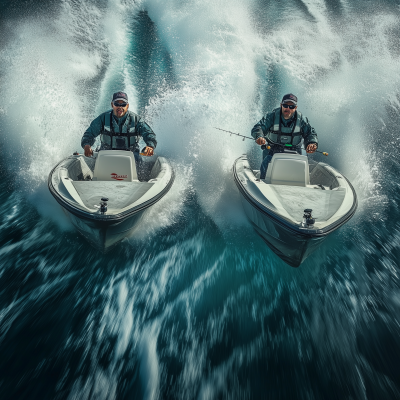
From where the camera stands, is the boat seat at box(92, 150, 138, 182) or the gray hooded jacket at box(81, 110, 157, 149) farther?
the gray hooded jacket at box(81, 110, 157, 149)

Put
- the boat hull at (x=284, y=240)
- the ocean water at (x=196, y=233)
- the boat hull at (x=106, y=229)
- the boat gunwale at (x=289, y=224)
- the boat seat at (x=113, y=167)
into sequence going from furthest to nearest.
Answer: the boat seat at (x=113, y=167)
the boat hull at (x=106, y=229)
the boat hull at (x=284, y=240)
the boat gunwale at (x=289, y=224)
the ocean water at (x=196, y=233)

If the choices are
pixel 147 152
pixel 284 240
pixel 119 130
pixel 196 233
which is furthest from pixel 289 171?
pixel 119 130

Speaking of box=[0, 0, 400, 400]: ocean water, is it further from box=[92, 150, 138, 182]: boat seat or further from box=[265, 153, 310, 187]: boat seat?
box=[265, 153, 310, 187]: boat seat

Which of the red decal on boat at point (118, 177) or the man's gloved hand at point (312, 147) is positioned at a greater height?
the man's gloved hand at point (312, 147)

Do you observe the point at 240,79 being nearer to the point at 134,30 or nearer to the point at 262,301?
the point at 134,30

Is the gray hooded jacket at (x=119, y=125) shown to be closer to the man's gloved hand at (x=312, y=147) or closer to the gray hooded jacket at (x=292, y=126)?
the gray hooded jacket at (x=292, y=126)

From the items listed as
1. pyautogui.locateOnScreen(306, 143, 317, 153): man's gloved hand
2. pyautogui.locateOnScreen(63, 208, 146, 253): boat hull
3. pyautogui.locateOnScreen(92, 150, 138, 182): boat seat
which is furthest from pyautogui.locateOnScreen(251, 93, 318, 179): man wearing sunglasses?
pyautogui.locateOnScreen(63, 208, 146, 253): boat hull

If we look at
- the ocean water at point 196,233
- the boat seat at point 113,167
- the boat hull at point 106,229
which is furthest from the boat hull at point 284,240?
the boat seat at point 113,167
